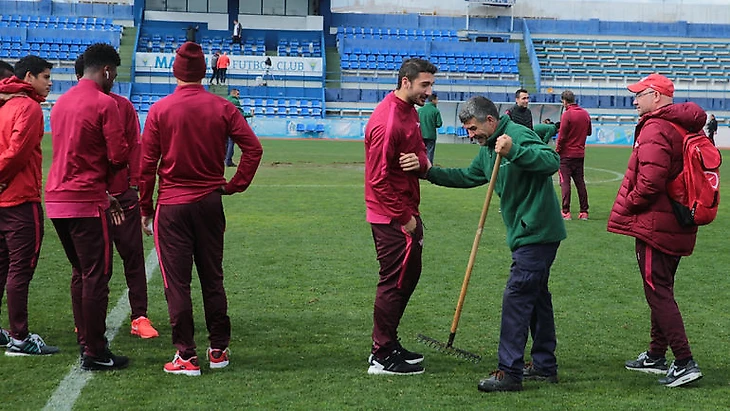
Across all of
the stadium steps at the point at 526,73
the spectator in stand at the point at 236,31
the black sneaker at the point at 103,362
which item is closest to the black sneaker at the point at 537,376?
the black sneaker at the point at 103,362

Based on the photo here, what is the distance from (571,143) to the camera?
13820 millimetres

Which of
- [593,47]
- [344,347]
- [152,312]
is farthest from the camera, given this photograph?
[593,47]

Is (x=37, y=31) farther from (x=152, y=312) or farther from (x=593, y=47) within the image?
(x=152, y=312)

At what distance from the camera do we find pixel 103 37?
4944 centimetres

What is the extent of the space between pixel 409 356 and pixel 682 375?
5.66ft

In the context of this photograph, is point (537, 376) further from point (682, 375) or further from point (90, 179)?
point (90, 179)

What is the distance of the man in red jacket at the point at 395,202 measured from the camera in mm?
5777

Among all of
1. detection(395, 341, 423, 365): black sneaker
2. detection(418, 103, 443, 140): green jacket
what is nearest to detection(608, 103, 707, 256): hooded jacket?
detection(395, 341, 423, 365): black sneaker

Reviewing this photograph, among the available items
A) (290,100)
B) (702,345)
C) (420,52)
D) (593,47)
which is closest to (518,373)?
(702,345)

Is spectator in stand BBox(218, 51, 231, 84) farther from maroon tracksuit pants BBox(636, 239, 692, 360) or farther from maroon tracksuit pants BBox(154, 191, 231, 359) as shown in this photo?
maroon tracksuit pants BBox(636, 239, 692, 360)

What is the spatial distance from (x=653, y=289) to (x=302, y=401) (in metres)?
2.32

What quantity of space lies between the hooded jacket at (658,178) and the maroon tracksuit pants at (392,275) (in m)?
1.37

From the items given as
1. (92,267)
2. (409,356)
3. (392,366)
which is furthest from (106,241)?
(409,356)

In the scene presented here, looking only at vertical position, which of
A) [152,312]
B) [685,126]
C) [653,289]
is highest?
[685,126]
